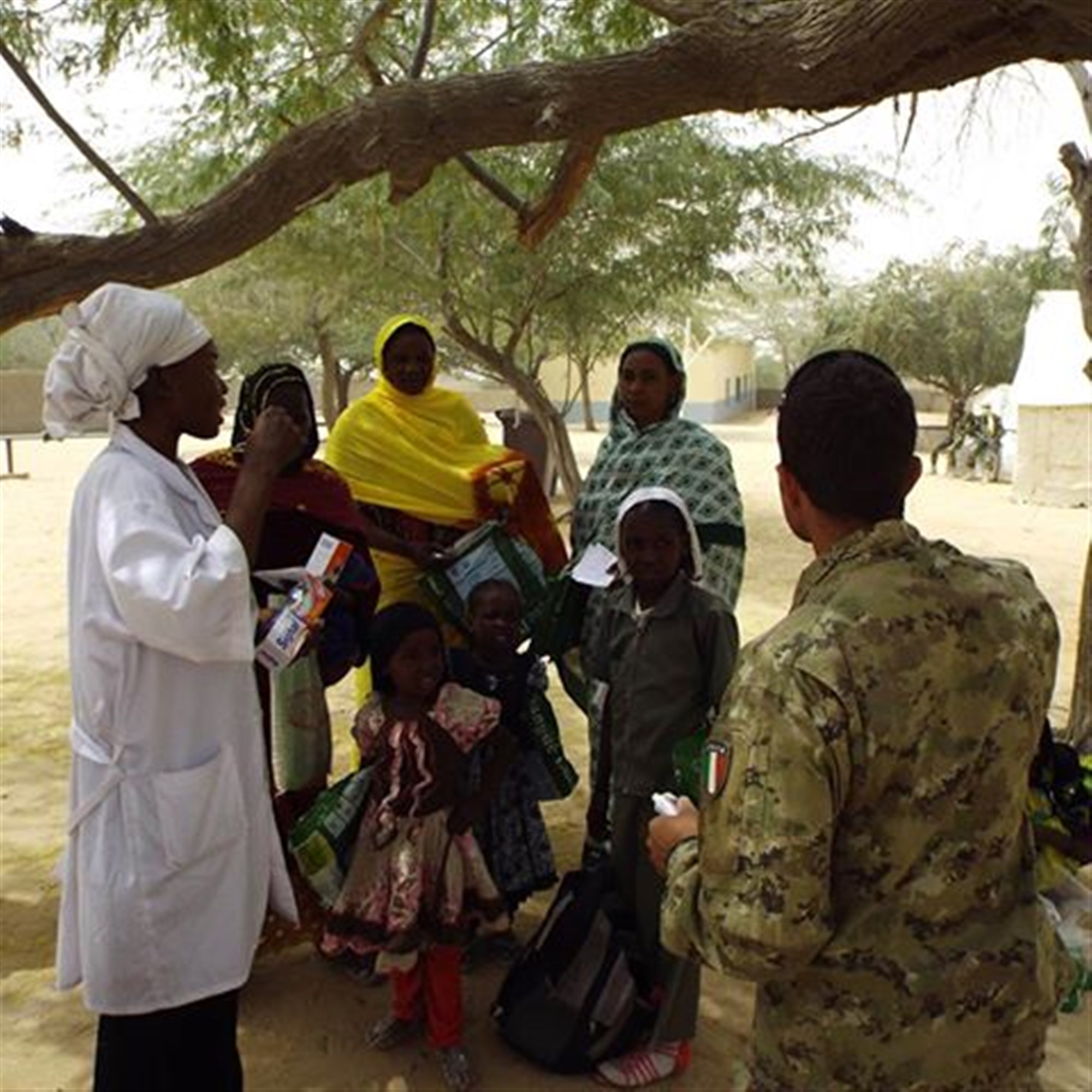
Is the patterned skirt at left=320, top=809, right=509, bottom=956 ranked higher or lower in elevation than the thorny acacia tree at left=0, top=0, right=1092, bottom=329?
lower

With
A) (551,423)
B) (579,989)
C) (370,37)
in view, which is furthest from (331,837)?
(551,423)

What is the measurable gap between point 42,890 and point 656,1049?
7.95 feet

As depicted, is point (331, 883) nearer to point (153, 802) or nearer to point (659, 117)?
point (153, 802)

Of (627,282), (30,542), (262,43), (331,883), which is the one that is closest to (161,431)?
(331,883)

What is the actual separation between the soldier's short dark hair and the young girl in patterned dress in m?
1.62

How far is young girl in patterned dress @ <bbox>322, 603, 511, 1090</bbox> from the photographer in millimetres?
2781

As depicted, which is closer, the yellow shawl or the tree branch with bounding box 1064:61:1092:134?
the yellow shawl

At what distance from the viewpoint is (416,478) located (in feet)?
12.2

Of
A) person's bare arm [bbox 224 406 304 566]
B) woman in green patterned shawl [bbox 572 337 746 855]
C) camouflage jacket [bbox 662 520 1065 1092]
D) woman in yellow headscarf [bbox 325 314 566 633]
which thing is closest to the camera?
camouflage jacket [bbox 662 520 1065 1092]

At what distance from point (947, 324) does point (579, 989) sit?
93.0 feet

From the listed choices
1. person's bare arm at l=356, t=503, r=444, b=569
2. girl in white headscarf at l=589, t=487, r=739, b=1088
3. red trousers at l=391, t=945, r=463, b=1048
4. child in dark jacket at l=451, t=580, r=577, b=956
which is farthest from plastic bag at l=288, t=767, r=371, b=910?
person's bare arm at l=356, t=503, r=444, b=569

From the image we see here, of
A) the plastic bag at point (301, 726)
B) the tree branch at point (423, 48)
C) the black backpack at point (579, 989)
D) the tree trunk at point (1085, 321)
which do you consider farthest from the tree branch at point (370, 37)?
the black backpack at point (579, 989)

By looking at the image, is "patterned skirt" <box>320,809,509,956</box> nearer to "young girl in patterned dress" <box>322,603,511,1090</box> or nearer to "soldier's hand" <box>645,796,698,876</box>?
"young girl in patterned dress" <box>322,603,511,1090</box>

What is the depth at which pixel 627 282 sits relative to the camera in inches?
476
